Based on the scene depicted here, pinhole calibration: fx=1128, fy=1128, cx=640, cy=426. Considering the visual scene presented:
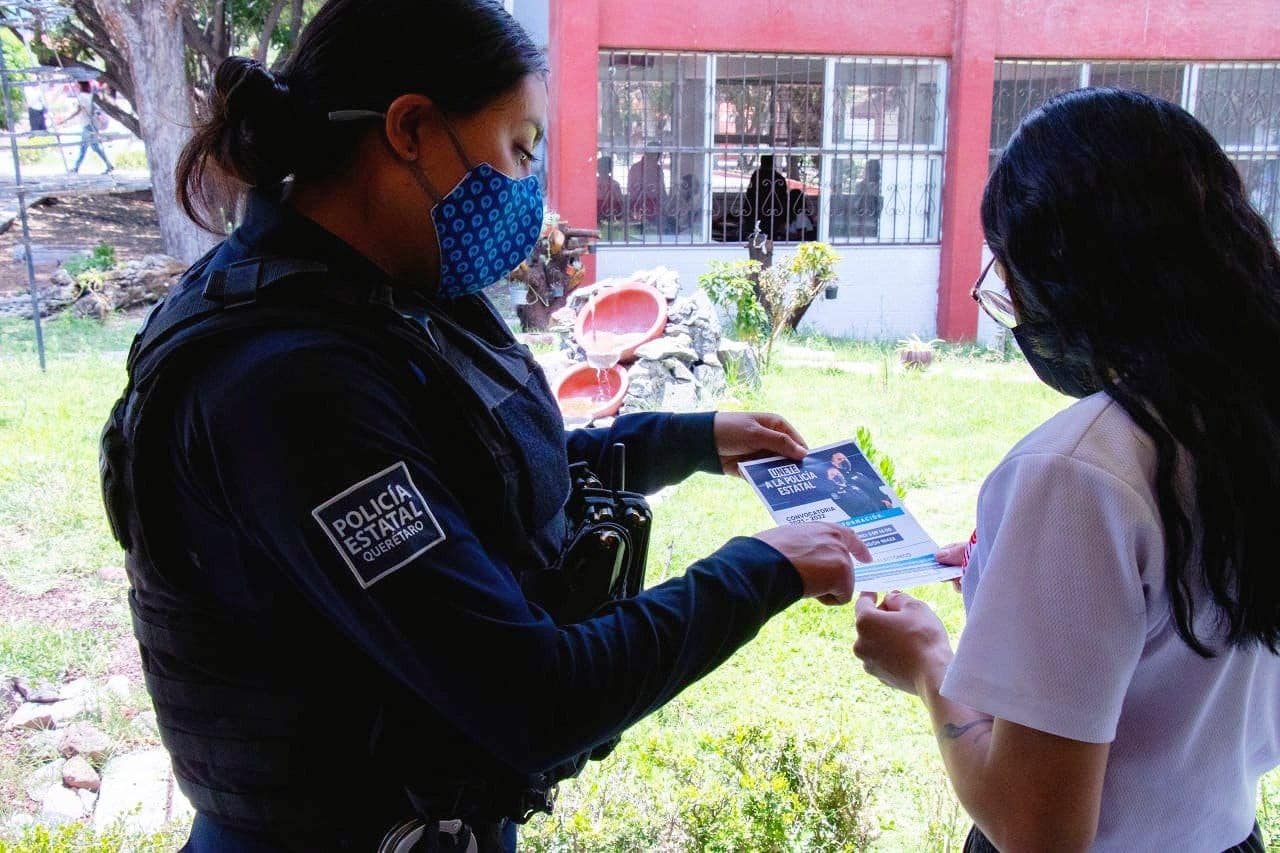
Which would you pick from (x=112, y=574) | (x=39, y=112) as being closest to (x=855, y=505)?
(x=112, y=574)

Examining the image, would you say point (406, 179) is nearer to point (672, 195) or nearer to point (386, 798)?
→ point (386, 798)

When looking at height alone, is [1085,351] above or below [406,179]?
below

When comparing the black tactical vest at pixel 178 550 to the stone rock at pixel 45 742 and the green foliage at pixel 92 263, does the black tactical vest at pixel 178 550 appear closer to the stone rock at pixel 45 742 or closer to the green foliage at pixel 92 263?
the stone rock at pixel 45 742

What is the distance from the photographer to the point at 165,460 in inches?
44.8

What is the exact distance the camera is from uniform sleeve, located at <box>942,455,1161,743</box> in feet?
3.32

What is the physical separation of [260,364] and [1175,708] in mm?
959

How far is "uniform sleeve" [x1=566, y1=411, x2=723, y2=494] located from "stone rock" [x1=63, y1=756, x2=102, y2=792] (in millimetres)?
1894

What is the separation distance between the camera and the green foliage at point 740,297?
24.6 ft

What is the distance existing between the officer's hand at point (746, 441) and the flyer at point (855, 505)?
0.02 metres

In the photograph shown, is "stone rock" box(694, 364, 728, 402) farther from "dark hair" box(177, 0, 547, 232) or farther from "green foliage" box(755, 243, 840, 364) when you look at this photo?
"dark hair" box(177, 0, 547, 232)

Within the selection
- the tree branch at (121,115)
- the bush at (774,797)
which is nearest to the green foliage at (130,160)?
the tree branch at (121,115)

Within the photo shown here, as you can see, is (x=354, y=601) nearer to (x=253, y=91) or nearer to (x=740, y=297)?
(x=253, y=91)

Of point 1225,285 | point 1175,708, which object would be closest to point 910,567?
point 1175,708

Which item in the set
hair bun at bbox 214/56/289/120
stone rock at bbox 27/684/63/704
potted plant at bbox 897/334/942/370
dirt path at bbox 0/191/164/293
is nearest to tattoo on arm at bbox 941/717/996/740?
hair bun at bbox 214/56/289/120
